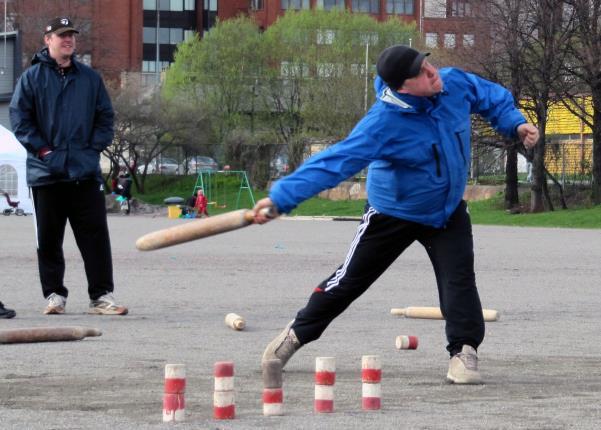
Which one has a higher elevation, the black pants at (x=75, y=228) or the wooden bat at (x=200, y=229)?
the wooden bat at (x=200, y=229)

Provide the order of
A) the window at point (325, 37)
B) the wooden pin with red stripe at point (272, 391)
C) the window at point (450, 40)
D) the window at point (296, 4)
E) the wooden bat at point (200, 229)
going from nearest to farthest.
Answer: the wooden pin with red stripe at point (272, 391) < the wooden bat at point (200, 229) < the window at point (450, 40) < the window at point (325, 37) < the window at point (296, 4)

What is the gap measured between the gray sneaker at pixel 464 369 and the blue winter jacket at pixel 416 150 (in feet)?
2.45

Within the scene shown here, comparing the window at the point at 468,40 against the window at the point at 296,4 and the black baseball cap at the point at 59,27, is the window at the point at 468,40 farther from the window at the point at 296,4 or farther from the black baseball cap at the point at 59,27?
the window at the point at 296,4

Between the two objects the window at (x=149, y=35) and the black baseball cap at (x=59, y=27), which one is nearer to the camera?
the black baseball cap at (x=59, y=27)

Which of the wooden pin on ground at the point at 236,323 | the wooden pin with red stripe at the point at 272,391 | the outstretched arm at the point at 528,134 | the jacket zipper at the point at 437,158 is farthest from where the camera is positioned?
the wooden pin on ground at the point at 236,323

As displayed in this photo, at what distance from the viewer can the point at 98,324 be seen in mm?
10672

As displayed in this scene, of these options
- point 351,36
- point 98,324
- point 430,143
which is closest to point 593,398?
point 430,143

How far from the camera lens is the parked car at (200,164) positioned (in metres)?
72.3

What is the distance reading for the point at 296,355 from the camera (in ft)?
29.2

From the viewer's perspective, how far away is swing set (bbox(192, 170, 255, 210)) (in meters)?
59.5

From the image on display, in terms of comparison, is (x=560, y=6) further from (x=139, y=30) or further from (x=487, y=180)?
(x=139, y=30)

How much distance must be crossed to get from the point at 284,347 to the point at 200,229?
1.35 metres

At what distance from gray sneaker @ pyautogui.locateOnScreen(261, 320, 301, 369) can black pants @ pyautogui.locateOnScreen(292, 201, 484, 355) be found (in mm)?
40

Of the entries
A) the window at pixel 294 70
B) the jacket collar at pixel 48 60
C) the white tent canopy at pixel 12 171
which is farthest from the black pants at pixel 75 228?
the window at pixel 294 70
